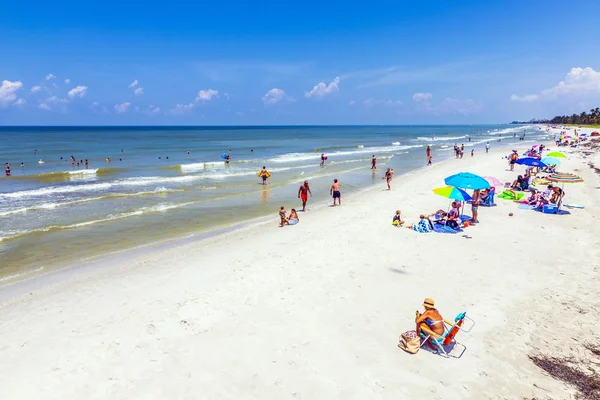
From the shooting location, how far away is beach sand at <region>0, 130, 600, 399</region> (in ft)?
17.7

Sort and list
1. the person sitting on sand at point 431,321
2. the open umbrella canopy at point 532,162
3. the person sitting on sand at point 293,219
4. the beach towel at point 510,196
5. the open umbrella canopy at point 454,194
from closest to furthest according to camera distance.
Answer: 1. the person sitting on sand at point 431,321
2. the open umbrella canopy at point 454,194
3. the person sitting on sand at point 293,219
4. the beach towel at point 510,196
5. the open umbrella canopy at point 532,162

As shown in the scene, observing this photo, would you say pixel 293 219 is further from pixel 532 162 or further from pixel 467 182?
pixel 532 162

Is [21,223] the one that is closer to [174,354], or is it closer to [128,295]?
[128,295]

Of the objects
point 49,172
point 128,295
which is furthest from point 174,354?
point 49,172

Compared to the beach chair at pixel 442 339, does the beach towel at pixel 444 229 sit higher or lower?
higher

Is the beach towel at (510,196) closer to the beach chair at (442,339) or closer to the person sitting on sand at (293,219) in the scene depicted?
the person sitting on sand at (293,219)

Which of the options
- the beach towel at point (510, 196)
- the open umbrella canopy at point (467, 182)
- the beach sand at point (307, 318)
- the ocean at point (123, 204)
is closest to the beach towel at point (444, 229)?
the beach sand at point (307, 318)

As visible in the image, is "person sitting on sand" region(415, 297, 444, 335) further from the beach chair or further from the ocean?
the ocean

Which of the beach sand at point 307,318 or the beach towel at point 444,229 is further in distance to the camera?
the beach towel at point 444,229

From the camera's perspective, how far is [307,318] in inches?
279

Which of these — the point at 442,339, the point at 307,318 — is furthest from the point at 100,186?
the point at 442,339

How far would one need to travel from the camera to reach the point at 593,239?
11.4m

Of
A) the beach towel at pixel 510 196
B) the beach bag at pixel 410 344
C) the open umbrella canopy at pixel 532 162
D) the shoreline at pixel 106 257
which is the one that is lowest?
the beach bag at pixel 410 344

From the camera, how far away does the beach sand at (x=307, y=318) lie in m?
5.41
